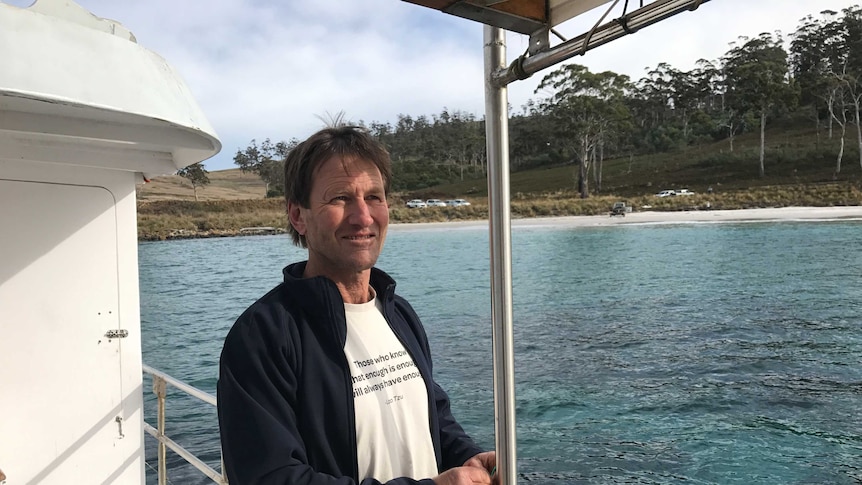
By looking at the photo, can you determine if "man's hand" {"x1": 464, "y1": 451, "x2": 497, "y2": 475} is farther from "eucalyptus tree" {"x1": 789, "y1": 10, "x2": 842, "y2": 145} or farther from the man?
"eucalyptus tree" {"x1": 789, "y1": 10, "x2": 842, "y2": 145}

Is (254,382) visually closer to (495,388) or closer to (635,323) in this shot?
(495,388)

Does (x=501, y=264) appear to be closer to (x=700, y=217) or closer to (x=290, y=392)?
(x=290, y=392)

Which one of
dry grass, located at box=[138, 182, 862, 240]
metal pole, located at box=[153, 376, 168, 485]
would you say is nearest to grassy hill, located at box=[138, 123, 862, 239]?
dry grass, located at box=[138, 182, 862, 240]

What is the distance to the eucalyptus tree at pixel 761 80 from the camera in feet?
114

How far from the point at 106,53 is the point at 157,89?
0.37ft

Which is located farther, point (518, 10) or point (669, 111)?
point (669, 111)

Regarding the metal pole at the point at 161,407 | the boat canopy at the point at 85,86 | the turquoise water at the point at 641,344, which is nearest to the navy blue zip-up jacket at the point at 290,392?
the boat canopy at the point at 85,86

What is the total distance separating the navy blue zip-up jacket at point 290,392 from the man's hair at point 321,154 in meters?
0.13

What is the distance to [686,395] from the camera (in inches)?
547

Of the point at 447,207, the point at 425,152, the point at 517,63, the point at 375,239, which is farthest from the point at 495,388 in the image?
the point at 425,152

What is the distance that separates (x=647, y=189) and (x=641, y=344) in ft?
72.8

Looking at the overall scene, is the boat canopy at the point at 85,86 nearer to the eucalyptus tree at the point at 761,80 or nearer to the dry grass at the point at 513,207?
the dry grass at the point at 513,207

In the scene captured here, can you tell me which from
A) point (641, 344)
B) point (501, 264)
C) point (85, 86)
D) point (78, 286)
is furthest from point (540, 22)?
point (641, 344)

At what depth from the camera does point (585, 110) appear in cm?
3803
